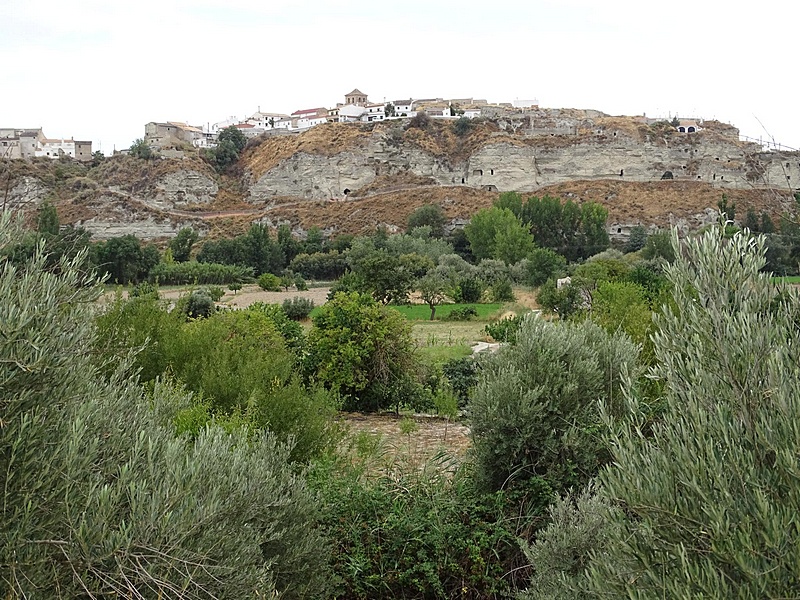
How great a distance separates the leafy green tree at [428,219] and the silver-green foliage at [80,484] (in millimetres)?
51646

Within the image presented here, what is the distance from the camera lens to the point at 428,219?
5528cm

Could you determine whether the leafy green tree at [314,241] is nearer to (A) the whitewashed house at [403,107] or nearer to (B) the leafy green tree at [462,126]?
(B) the leafy green tree at [462,126]

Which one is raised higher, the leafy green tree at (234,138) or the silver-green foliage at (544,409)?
the leafy green tree at (234,138)

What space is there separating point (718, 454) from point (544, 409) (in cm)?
328

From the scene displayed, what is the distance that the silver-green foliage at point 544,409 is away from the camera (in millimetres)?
5492

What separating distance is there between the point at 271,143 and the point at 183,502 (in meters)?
74.7

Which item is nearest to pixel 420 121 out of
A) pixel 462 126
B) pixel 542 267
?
pixel 462 126

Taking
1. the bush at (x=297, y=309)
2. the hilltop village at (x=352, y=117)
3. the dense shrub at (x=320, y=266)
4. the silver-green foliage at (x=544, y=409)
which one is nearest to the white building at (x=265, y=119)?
the hilltop village at (x=352, y=117)

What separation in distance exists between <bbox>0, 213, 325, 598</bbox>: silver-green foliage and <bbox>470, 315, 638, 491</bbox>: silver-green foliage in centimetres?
292

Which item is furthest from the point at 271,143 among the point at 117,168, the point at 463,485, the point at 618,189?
the point at 463,485

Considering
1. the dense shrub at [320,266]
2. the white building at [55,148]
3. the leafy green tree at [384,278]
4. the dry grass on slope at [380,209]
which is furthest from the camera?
the white building at [55,148]

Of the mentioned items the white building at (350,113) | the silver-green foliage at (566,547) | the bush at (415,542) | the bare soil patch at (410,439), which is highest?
the white building at (350,113)

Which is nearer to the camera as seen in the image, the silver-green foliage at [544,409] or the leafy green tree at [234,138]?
the silver-green foliage at [544,409]

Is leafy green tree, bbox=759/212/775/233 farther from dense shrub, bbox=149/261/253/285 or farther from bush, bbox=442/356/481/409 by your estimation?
bush, bbox=442/356/481/409
